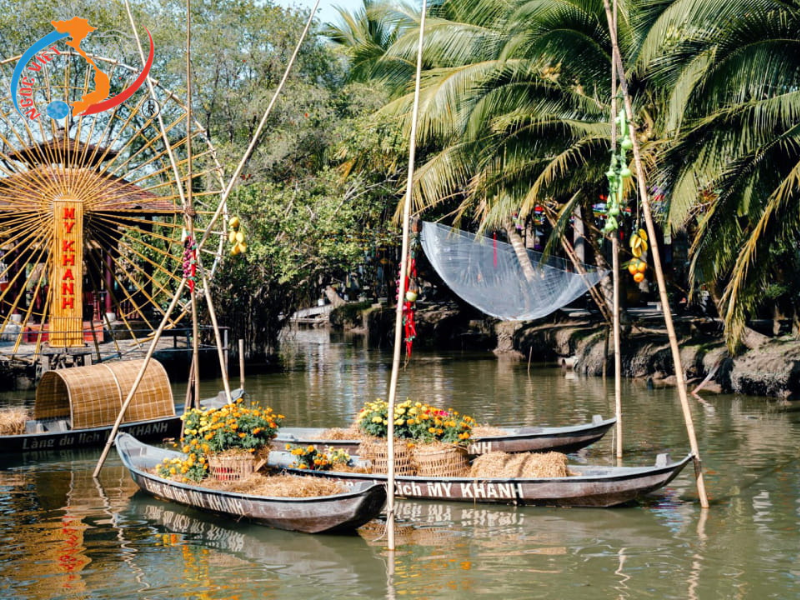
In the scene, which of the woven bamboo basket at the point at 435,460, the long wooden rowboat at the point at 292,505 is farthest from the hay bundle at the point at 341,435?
the long wooden rowboat at the point at 292,505

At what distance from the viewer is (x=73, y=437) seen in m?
15.3

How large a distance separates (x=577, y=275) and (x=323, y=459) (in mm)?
9207

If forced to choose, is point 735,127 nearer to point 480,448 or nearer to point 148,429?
point 480,448

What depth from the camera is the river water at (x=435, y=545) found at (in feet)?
28.9

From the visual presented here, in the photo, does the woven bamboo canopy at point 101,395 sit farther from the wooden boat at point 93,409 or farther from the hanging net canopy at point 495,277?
the hanging net canopy at point 495,277

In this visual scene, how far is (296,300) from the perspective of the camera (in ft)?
99.5

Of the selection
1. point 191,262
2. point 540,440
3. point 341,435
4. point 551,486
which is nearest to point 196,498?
point 341,435

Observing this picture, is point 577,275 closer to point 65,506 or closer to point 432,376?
point 432,376

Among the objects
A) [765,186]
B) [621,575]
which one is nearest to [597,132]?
[765,186]

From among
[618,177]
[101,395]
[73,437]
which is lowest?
[73,437]

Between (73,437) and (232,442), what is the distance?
5055mm

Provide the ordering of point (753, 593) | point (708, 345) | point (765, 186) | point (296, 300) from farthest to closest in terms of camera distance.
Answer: point (296, 300) → point (708, 345) → point (765, 186) → point (753, 593)

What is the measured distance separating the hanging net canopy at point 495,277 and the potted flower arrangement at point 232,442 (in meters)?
7.20

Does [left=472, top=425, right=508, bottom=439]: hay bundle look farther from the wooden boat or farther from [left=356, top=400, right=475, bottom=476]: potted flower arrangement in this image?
the wooden boat
